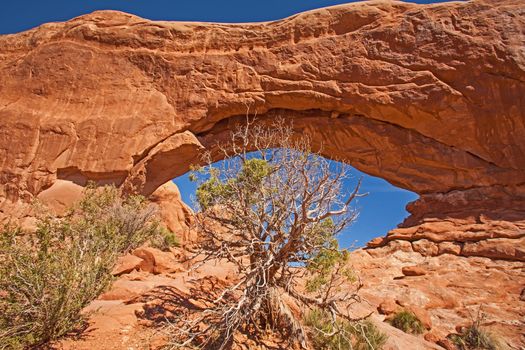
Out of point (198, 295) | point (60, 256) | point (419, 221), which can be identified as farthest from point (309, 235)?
point (419, 221)

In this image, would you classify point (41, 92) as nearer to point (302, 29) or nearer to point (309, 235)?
point (302, 29)

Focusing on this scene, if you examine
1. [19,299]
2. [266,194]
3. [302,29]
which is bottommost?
[19,299]

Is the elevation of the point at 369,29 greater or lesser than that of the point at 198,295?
greater

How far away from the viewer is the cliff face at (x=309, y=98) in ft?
45.1

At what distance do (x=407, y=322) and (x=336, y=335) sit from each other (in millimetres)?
3455

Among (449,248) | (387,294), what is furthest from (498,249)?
(387,294)

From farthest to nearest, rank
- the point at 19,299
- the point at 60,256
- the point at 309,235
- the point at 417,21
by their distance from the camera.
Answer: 1. the point at 417,21
2. the point at 309,235
3. the point at 60,256
4. the point at 19,299

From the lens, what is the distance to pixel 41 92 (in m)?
15.0

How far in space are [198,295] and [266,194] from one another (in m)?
2.20

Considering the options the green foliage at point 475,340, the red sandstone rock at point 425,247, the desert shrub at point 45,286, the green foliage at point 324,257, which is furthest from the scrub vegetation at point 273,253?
the red sandstone rock at point 425,247

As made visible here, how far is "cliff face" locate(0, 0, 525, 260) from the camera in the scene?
1375 centimetres

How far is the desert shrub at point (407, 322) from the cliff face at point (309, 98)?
522cm

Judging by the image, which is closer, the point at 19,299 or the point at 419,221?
the point at 19,299

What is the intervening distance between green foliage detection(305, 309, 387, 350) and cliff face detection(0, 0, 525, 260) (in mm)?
7839
